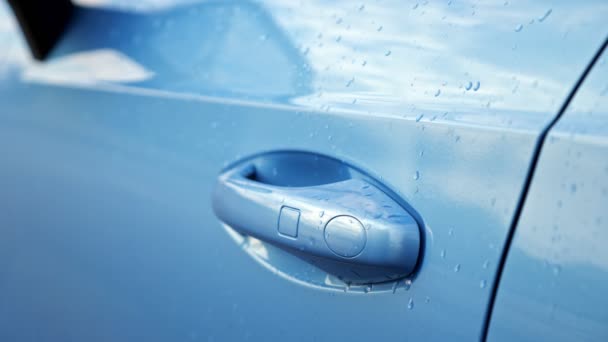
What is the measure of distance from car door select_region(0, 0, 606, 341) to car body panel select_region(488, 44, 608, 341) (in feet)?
0.08

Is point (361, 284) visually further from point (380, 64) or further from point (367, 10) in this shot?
point (367, 10)

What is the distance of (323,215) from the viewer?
3.10 ft

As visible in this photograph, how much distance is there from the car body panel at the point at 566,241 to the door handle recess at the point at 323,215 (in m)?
0.14

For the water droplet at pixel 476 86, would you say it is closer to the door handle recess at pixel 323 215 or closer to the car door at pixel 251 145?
the car door at pixel 251 145

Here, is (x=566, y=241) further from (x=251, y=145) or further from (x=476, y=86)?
(x=251, y=145)

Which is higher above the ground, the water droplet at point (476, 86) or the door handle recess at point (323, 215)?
the water droplet at point (476, 86)

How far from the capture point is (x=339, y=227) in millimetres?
929

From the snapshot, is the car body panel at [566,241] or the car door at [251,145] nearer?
the car body panel at [566,241]

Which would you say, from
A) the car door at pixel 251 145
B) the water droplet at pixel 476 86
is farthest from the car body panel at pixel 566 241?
the water droplet at pixel 476 86

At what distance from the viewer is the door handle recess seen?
904mm

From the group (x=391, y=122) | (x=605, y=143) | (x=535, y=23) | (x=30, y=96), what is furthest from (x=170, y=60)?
(x=605, y=143)

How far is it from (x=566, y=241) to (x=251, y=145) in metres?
0.51

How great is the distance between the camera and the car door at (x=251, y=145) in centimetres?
86

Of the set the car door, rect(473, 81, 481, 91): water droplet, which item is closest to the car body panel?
the car door
